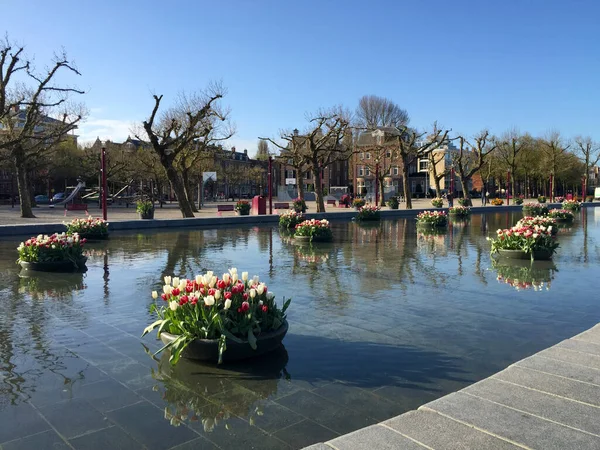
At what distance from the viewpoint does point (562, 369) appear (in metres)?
4.28

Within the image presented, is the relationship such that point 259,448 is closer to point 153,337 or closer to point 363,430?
point 363,430

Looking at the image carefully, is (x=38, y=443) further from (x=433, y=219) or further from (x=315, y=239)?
(x=433, y=219)

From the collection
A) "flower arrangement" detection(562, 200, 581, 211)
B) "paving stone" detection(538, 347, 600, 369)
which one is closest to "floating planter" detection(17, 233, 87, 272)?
"paving stone" detection(538, 347, 600, 369)

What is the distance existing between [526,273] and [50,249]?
881 cm

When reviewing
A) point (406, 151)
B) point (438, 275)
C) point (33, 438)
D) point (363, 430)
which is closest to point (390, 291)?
point (438, 275)

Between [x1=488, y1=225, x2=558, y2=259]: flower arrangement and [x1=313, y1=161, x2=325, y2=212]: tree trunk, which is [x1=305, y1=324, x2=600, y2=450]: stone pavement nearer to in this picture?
[x1=488, y1=225, x2=558, y2=259]: flower arrangement

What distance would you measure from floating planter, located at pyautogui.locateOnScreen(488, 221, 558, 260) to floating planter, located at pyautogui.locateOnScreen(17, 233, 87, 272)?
8.83 metres

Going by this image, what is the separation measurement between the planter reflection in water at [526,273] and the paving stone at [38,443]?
7027 mm

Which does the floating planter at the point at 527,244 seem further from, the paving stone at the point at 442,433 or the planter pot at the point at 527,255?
the paving stone at the point at 442,433

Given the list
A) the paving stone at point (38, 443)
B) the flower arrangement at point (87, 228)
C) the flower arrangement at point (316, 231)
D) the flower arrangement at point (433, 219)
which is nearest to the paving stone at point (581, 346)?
the paving stone at point (38, 443)

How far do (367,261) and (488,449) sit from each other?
8.96 meters

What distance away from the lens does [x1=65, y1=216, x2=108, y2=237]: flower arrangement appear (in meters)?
16.2

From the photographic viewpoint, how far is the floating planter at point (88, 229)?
637 inches

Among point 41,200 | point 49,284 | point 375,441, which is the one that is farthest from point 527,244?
point 41,200
